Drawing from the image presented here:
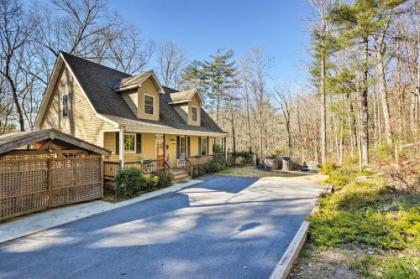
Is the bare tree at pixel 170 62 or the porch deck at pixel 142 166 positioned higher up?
the bare tree at pixel 170 62

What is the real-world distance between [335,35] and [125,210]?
15944mm

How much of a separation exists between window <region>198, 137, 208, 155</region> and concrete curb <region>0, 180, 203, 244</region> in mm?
11202

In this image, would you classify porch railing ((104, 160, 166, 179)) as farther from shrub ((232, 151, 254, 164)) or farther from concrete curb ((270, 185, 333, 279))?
shrub ((232, 151, 254, 164))

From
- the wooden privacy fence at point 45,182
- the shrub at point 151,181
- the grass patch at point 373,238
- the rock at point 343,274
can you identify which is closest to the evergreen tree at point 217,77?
the shrub at point 151,181

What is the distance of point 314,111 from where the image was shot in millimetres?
26953

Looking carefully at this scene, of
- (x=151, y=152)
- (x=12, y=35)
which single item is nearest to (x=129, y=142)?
(x=151, y=152)

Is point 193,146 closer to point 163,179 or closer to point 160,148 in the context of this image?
point 160,148

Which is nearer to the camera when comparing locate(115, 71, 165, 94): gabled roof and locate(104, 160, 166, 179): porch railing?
locate(104, 160, 166, 179): porch railing

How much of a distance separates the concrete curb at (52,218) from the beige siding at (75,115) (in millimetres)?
4245

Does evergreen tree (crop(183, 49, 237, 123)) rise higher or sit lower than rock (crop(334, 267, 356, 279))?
higher

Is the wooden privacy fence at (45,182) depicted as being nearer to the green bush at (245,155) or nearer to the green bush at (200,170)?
the green bush at (200,170)

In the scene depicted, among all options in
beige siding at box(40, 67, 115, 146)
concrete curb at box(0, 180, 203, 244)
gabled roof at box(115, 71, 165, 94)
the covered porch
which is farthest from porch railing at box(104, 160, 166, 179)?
gabled roof at box(115, 71, 165, 94)

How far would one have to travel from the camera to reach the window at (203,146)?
20.5 metres

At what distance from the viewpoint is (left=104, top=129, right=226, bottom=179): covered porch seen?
1074cm
